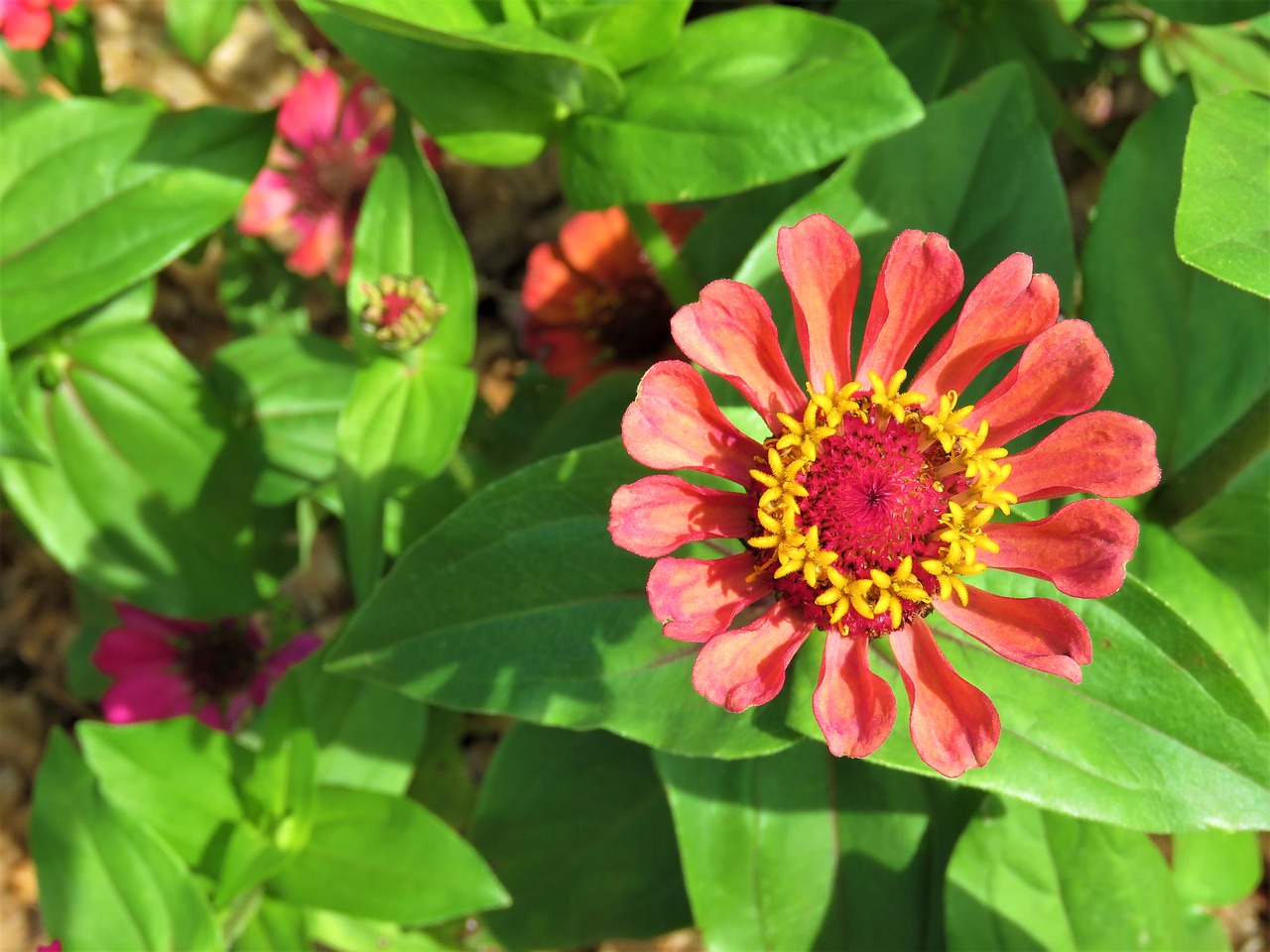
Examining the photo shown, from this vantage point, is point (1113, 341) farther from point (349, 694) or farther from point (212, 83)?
point (212, 83)

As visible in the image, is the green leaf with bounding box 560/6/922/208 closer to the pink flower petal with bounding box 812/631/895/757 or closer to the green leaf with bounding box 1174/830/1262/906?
the pink flower petal with bounding box 812/631/895/757

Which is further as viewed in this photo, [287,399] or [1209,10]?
[287,399]

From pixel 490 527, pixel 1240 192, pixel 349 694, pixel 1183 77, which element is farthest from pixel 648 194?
pixel 349 694

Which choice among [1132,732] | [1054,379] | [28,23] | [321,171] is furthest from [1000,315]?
[321,171]

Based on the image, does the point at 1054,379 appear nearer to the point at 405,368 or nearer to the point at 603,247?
the point at 405,368

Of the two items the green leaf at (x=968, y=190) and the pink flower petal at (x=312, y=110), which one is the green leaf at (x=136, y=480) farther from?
the green leaf at (x=968, y=190)

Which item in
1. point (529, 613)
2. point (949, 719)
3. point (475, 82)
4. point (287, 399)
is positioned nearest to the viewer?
point (949, 719)

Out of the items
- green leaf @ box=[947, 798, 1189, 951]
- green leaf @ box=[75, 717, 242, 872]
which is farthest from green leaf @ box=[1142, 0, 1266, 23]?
green leaf @ box=[75, 717, 242, 872]
